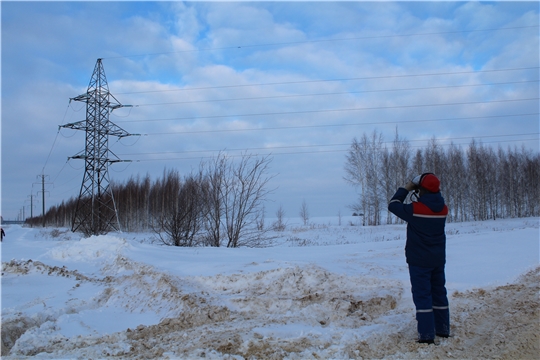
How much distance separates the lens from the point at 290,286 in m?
6.50

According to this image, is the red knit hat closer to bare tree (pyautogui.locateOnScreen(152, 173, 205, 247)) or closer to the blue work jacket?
the blue work jacket

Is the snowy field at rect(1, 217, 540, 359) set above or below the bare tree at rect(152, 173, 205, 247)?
below

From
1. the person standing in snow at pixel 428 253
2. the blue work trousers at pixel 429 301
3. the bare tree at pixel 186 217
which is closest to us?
the blue work trousers at pixel 429 301

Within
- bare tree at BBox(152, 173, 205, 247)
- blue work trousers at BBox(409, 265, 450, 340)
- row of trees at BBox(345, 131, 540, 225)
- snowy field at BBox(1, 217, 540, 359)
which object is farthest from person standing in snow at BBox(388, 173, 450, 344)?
row of trees at BBox(345, 131, 540, 225)

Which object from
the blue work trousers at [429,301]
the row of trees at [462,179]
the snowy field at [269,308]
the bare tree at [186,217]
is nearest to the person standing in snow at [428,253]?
the blue work trousers at [429,301]

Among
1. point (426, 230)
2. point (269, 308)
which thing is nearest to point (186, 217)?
point (269, 308)

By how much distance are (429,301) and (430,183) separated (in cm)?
124

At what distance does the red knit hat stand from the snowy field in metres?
1.60

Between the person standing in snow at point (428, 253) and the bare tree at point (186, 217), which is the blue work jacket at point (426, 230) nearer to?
the person standing in snow at point (428, 253)

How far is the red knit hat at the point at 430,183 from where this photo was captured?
4.18m

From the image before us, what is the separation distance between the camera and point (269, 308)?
578 cm

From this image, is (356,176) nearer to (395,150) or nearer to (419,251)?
(395,150)

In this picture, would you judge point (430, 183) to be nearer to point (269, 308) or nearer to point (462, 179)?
point (269, 308)

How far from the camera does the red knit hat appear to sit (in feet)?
13.7
